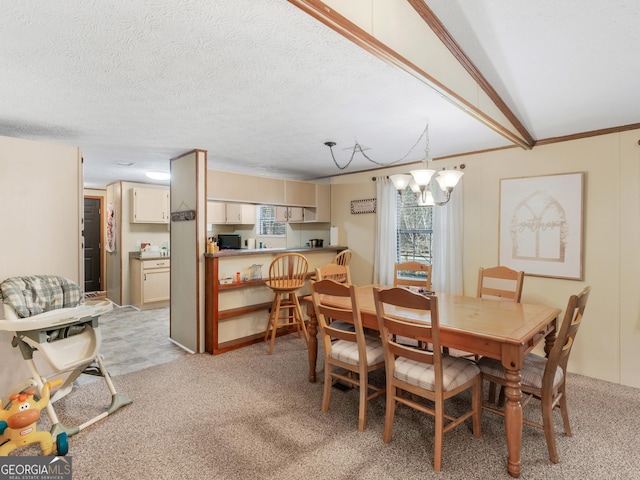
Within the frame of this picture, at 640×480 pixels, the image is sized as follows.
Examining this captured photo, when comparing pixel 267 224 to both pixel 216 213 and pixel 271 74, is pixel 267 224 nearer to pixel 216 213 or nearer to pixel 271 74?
pixel 216 213

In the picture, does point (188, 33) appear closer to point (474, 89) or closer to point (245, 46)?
point (245, 46)

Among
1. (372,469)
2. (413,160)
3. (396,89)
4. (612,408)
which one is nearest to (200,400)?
(372,469)

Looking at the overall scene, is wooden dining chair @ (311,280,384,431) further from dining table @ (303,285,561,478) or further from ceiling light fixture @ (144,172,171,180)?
ceiling light fixture @ (144,172,171,180)

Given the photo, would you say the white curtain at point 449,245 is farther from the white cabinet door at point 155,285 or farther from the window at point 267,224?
the white cabinet door at point 155,285

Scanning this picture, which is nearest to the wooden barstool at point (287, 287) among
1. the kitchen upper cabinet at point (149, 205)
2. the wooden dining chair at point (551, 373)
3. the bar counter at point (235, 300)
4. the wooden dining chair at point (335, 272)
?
the bar counter at point (235, 300)

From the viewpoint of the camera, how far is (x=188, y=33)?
5.16 feet

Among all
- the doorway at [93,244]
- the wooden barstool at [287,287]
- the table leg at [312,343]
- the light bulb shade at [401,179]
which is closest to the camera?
the light bulb shade at [401,179]

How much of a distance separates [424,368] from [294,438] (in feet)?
3.18

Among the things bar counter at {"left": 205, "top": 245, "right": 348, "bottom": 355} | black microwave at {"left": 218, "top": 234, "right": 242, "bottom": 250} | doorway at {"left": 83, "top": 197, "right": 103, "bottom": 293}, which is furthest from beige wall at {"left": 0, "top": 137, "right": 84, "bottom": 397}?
doorway at {"left": 83, "top": 197, "right": 103, "bottom": 293}

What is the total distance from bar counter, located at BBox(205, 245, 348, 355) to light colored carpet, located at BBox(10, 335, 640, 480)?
2.65 feet

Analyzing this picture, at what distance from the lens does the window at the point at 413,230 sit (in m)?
4.44

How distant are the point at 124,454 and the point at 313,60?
8.44 ft

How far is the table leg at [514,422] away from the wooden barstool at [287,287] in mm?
2378

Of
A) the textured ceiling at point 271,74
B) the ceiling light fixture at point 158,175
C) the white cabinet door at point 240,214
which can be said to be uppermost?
the textured ceiling at point 271,74
